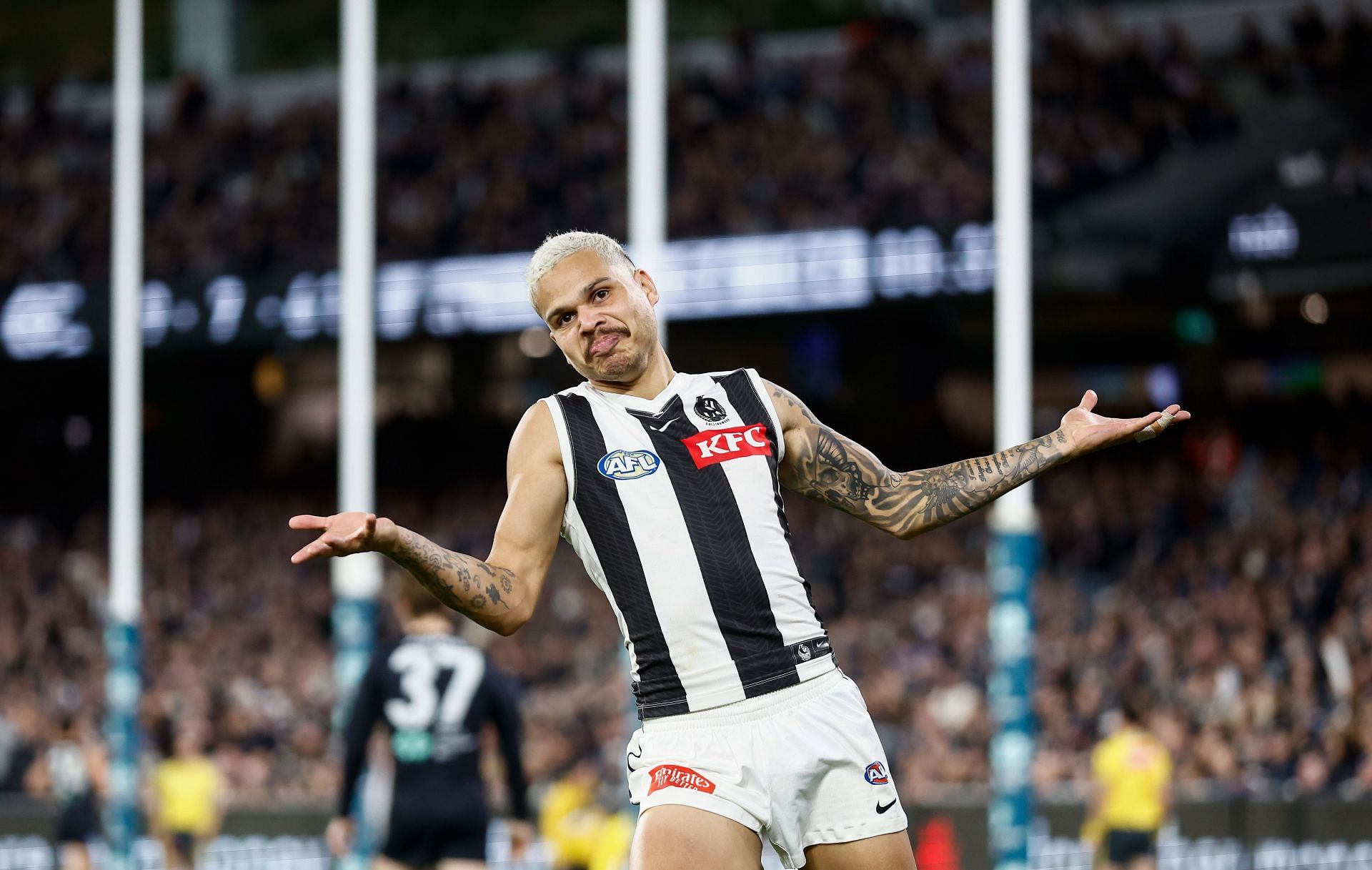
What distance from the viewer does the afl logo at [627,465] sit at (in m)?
4.27

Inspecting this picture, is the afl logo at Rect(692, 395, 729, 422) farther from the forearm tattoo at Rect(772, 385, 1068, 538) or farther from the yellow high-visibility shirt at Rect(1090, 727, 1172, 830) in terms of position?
the yellow high-visibility shirt at Rect(1090, 727, 1172, 830)

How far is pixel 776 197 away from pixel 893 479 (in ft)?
47.0

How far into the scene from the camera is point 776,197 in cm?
1862

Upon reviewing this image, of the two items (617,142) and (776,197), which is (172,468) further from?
(776,197)

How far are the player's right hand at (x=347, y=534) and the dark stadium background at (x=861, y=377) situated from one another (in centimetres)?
869

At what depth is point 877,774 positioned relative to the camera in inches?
167

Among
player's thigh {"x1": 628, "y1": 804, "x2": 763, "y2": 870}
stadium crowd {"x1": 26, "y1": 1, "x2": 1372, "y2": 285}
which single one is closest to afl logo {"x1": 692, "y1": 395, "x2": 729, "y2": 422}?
player's thigh {"x1": 628, "y1": 804, "x2": 763, "y2": 870}

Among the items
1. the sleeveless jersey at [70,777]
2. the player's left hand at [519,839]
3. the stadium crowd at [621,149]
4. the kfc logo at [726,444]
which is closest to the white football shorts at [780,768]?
the kfc logo at [726,444]

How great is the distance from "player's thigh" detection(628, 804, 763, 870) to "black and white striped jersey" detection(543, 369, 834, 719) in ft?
0.86

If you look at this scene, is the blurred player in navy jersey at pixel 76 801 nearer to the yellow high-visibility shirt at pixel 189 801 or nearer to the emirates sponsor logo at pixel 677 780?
the yellow high-visibility shirt at pixel 189 801

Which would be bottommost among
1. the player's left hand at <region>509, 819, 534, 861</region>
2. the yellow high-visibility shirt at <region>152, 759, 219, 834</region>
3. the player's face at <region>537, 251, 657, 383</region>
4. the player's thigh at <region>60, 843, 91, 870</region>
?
the player's thigh at <region>60, 843, 91, 870</region>

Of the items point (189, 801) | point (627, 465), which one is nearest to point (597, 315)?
point (627, 465)

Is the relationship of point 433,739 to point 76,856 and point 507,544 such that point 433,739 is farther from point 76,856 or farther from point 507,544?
point 76,856

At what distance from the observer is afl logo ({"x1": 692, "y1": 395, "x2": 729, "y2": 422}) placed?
441 centimetres
